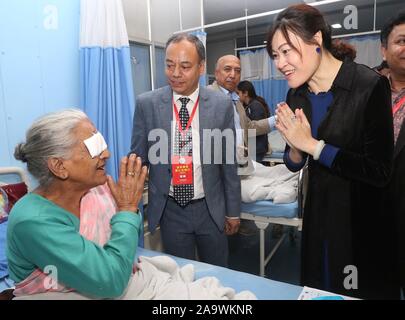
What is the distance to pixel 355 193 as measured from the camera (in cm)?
136

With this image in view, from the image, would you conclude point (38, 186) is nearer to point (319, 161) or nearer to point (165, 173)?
point (165, 173)

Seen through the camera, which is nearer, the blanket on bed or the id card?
the id card

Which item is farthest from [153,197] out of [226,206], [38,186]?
[38,186]

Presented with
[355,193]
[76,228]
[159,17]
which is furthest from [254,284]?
[159,17]

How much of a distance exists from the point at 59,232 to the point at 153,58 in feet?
10.3

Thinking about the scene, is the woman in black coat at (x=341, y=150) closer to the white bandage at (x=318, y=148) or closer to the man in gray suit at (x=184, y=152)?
the white bandage at (x=318, y=148)

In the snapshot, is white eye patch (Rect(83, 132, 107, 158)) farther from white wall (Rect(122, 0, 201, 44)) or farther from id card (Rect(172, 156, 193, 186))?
white wall (Rect(122, 0, 201, 44))

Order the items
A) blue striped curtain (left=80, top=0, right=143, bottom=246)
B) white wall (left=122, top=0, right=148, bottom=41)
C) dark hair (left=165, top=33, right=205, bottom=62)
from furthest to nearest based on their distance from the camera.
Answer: white wall (left=122, top=0, right=148, bottom=41)
blue striped curtain (left=80, top=0, right=143, bottom=246)
dark hair (left=165, top=33, right=205, bottom=62)

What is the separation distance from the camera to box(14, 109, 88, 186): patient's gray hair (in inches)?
46.7

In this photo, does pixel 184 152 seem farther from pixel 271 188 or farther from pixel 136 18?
pixel 136 18

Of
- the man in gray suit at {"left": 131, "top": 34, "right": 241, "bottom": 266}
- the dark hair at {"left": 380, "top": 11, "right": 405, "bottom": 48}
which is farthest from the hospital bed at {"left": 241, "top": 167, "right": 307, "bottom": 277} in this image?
the dark hair at {"left": 380, "top": 11, "right": 405, "bottom": 48}

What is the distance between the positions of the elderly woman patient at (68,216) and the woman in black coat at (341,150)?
778 mm

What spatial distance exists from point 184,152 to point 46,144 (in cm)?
92

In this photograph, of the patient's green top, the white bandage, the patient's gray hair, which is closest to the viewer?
the patient's green top
